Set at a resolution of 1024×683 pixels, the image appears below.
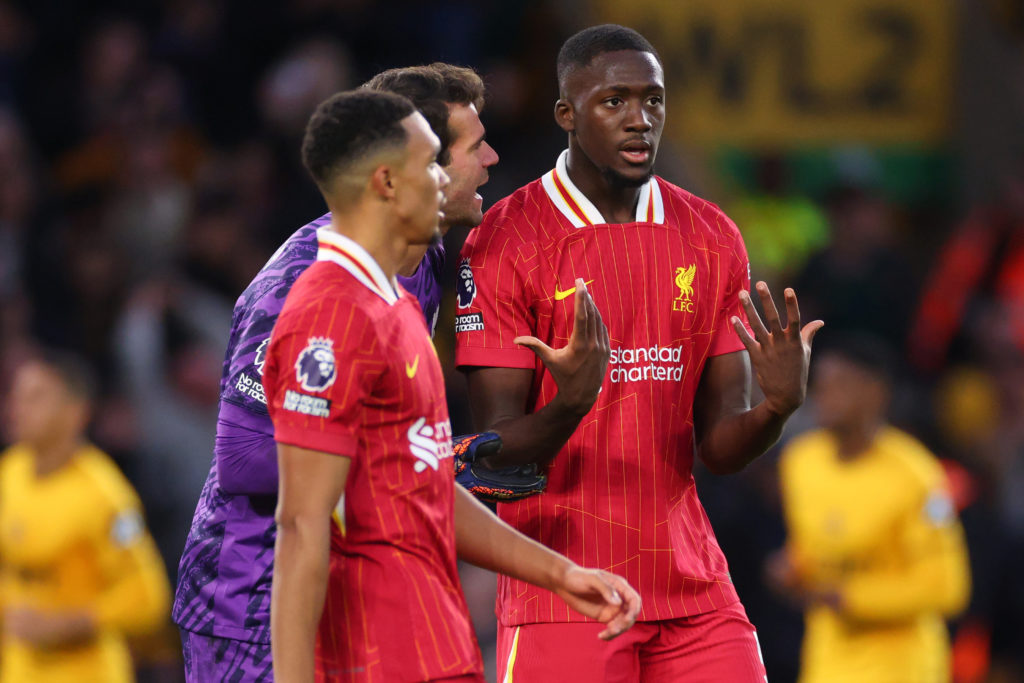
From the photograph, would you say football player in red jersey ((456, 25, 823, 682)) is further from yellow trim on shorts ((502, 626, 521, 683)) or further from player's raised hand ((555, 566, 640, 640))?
player's raised hand ((555, 566, 640, 640))

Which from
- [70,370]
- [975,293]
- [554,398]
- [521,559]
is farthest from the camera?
[975,293]

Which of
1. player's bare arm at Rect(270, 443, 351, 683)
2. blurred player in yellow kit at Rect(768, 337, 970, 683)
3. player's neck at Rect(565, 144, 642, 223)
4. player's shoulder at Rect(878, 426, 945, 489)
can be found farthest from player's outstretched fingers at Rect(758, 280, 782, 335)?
player's shoulder at Rect(878, 426, 945, 489)

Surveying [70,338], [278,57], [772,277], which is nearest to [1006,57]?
[772,277]

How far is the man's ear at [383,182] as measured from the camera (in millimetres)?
3025

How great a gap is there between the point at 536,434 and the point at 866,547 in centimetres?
399

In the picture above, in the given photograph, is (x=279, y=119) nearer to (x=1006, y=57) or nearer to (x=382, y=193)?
(x=1006, y=57)

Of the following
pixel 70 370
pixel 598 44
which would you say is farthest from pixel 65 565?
pixel 598 44

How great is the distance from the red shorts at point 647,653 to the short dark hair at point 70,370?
4101mm

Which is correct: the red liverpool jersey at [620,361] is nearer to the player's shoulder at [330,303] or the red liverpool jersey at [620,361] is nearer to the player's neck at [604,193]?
the player's neck at [604,193]

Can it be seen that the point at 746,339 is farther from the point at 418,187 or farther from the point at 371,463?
the point at 371,463

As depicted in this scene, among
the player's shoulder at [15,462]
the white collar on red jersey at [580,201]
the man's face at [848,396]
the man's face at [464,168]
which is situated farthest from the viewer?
the man's face at [848,396]

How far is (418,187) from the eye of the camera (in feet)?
10.0

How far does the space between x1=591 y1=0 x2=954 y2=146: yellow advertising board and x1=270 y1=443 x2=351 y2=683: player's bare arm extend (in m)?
8.05

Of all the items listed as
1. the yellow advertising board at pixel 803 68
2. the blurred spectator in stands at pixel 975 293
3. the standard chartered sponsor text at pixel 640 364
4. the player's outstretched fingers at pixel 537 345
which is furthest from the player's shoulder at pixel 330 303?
the yellow advertising board at pixel 803 68
